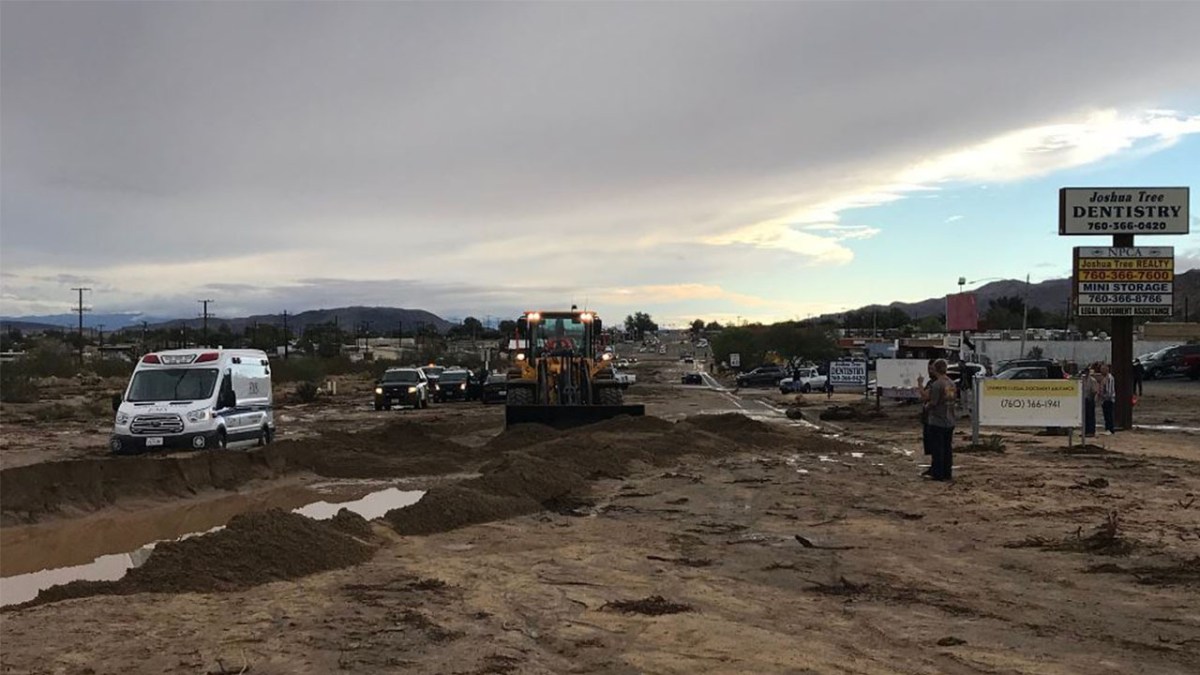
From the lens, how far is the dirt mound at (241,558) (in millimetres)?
8336

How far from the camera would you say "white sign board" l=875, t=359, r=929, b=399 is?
31312 millimetres

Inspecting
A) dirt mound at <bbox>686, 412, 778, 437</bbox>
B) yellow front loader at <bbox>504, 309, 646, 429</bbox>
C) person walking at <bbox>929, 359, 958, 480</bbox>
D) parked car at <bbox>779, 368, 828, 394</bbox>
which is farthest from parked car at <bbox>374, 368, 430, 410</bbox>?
person walking at <bbox>929, 359, 958, 480</bbox>

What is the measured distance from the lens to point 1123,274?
85.4ft

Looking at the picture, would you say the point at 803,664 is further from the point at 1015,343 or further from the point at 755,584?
the point at 1015,343

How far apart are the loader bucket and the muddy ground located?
556cm

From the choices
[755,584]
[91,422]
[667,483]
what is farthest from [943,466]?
[91,422]

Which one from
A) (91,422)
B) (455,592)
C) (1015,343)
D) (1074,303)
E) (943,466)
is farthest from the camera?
(1015,343)

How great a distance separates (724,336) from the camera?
5295 inches

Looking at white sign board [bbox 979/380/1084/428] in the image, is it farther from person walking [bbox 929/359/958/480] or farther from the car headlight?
the car headlight

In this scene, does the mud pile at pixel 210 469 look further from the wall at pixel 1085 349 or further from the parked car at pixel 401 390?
the wall at pixel 1085 349

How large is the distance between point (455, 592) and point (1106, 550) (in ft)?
21.5

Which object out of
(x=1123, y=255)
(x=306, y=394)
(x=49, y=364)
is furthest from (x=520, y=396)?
(x=49, y=364)

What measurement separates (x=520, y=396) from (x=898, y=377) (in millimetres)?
13666

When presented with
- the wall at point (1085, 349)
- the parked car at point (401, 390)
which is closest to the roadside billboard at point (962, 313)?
the parked car at point (401, 390)
